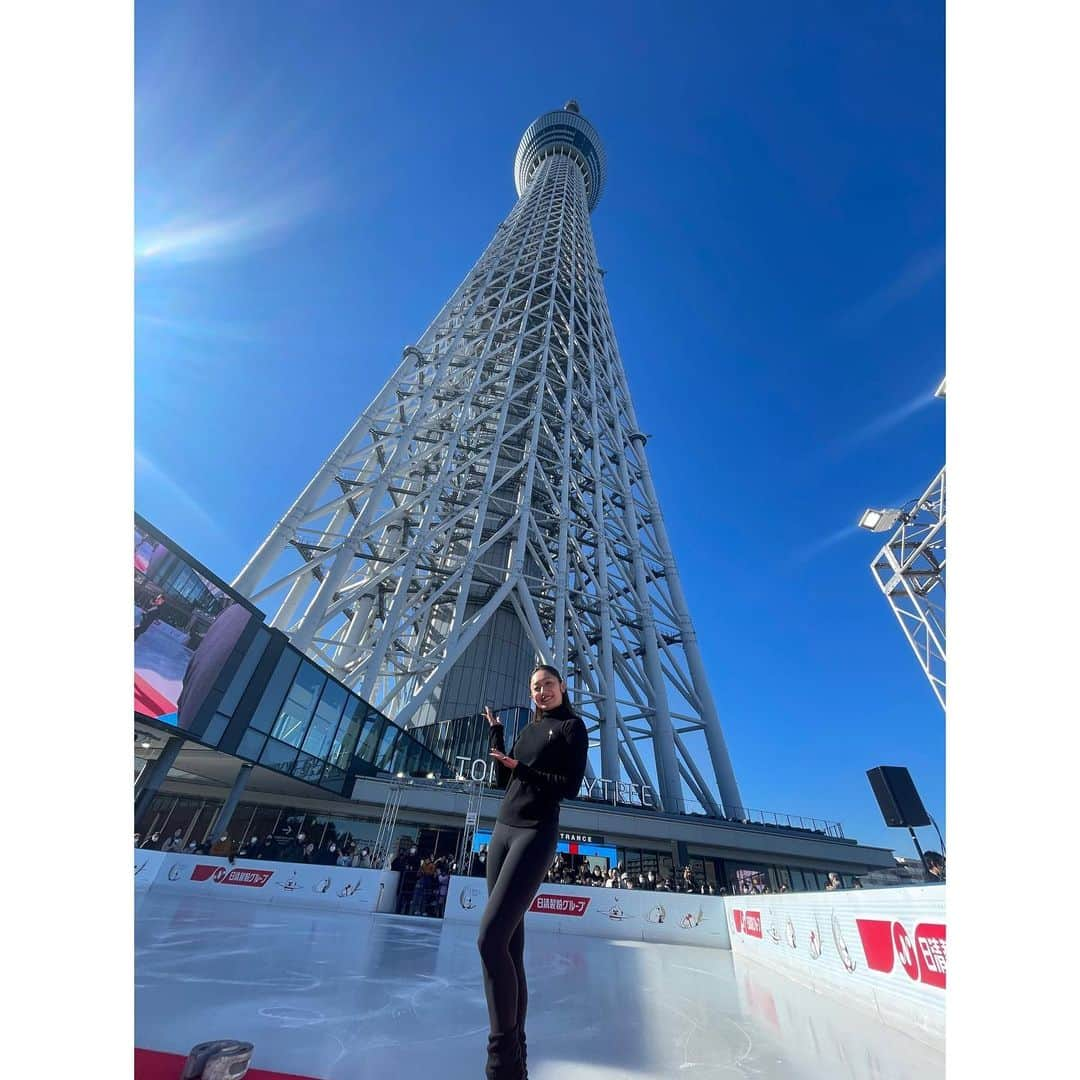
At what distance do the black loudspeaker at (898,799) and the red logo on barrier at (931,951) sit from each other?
4.78 metres

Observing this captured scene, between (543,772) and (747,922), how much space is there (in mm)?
9485

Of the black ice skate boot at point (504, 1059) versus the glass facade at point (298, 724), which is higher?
the glass facade at point (298, 724)

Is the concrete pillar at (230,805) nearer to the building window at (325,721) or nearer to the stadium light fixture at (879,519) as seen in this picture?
the building window at (325,721)

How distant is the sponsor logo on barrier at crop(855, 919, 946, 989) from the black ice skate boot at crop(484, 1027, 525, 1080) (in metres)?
3.69

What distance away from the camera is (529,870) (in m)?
2.29

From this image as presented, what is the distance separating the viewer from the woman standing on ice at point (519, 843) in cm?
211

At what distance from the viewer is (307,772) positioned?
1770 centimetres

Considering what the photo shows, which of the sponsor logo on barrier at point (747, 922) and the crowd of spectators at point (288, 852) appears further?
the crowd of spectators at point (288, 852)

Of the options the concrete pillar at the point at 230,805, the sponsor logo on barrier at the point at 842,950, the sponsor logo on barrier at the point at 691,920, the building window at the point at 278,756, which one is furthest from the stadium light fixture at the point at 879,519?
the concrete pillar at the point at 230,805
